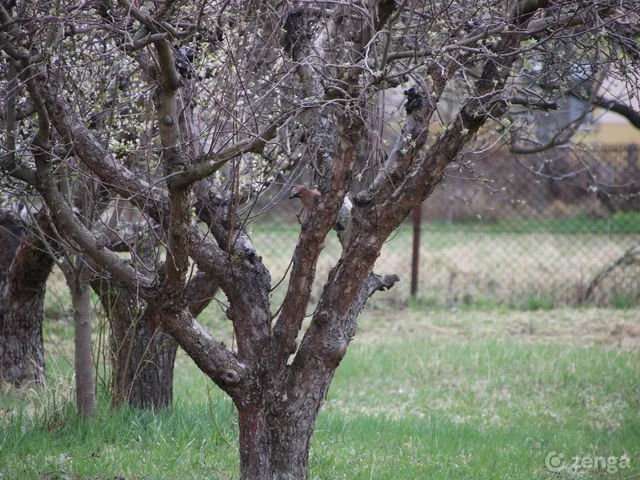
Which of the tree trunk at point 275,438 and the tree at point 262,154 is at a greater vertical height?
the tree at point 262,154

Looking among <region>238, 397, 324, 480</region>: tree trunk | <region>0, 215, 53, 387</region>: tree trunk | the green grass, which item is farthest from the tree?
<region>0, 215, 53, 387</region>: tree trunk

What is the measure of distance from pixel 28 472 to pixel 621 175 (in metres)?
9.16

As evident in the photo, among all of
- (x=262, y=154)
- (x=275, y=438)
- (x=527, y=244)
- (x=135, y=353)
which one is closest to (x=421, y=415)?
(x=135, y=353)

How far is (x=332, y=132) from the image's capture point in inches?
145

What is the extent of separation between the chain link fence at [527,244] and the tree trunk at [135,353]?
4.71 metres

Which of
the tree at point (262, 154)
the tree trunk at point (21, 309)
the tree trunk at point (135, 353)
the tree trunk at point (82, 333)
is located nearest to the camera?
the tree at point (262, 154)

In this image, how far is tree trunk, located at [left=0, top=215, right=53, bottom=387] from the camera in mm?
5082

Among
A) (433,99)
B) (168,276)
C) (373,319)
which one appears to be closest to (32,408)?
(168,276)

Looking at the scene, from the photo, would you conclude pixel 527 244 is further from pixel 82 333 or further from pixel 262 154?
pixel 262 154

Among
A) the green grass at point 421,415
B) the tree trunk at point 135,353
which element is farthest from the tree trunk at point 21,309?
the tree trunk at point 135,353

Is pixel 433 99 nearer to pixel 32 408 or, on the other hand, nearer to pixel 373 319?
pixel 32 408

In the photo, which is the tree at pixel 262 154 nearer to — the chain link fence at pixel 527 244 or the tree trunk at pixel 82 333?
the tree trunk at pixel 82 333

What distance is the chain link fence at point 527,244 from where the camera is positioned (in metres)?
9.52

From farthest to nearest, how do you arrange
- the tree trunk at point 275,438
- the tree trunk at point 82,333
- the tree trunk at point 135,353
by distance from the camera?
the tree trunk at point 135,353, the tree trunk at point 82,333, the tree trunk at point 275,438
